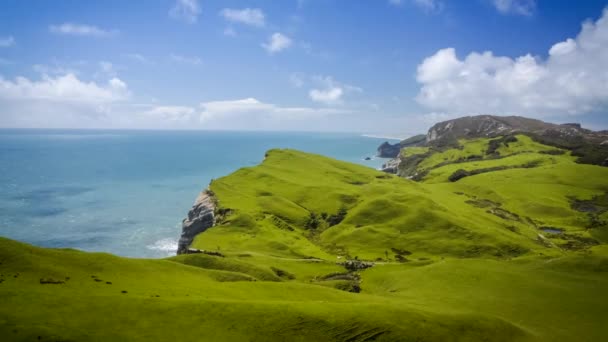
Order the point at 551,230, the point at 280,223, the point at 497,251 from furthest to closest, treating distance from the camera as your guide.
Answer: the point at 551,230, the point at 280,223, the point at 497,251

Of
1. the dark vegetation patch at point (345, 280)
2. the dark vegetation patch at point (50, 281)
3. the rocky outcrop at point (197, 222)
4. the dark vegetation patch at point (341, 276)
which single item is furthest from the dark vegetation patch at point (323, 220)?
the dark vegetation patch at point (50, 281)

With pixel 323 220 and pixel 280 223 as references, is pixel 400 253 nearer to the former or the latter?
pixel 323 220

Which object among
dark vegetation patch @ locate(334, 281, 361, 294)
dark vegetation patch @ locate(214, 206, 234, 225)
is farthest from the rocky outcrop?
dark vegetation patch @ locate(334, 281, 361, 294)

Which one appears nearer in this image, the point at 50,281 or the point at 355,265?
the point at 50,281

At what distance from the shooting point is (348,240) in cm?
14788

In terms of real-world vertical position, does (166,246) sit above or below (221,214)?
below

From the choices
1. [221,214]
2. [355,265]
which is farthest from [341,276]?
[221,214]

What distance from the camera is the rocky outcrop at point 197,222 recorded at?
152 m

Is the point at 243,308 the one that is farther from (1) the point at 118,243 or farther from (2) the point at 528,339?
(1) the point at 118,243

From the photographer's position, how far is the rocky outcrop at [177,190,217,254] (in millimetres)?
152000

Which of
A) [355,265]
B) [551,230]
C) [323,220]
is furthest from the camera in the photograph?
[551,230]

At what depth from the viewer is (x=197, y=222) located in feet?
512

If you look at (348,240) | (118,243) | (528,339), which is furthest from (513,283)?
(118,243)

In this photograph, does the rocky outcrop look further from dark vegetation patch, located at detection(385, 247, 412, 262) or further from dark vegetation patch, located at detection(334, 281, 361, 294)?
dark vegetation patch, located at detection(334, 281, 361, 294)
